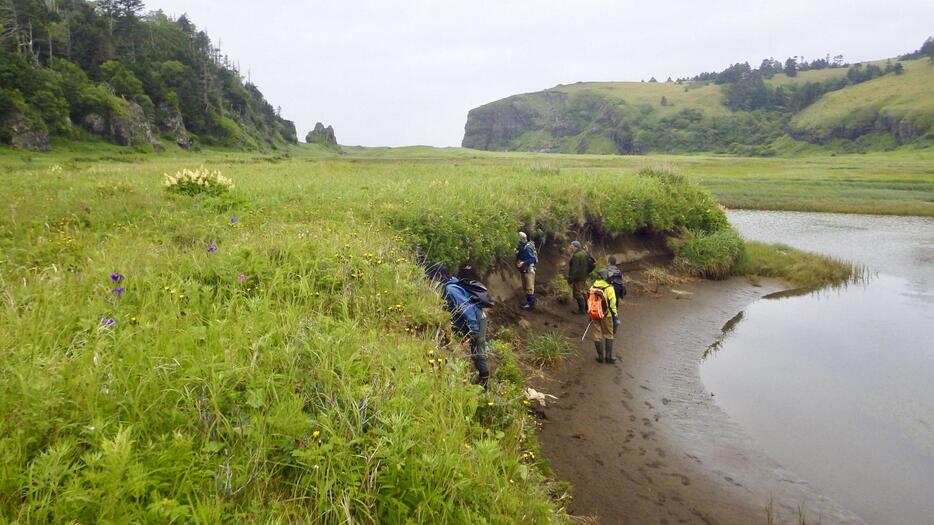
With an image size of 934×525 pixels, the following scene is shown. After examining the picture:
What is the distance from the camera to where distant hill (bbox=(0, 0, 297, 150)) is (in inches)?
1793

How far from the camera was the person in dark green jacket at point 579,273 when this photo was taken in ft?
43.0

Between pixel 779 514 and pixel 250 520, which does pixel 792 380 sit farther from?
pixel 250 520

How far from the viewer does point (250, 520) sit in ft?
9.67

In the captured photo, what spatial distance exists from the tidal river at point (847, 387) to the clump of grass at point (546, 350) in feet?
9.35

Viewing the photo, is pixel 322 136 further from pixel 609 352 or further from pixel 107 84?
pixel 609 352

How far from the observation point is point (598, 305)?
1027 cm

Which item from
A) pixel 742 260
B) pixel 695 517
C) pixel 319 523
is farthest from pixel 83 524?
pixel 742 260

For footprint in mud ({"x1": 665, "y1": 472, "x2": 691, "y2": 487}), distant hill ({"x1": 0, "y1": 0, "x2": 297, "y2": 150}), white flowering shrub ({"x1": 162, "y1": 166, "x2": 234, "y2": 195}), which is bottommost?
footprint in mud ({"x1": 665, "y1": 472, "x2": 691, "y2": 487})

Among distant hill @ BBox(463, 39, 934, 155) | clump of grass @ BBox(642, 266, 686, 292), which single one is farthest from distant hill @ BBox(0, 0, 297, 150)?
distant hill @ BBox(463, 39, 934, 155)

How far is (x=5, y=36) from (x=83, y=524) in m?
76.0

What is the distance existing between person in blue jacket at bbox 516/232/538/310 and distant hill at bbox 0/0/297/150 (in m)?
47.9

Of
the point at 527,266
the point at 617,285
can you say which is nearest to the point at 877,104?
the point at 617,285

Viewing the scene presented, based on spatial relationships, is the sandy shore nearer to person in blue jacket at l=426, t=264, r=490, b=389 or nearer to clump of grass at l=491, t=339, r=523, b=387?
clump of grass at l=491, t=339, r=523, b=387

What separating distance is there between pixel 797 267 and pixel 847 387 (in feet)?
35.4
